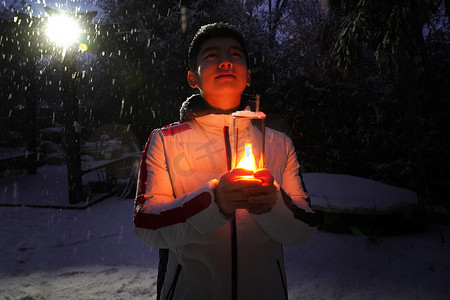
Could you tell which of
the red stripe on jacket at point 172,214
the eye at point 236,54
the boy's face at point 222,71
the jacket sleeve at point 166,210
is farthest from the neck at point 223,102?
the red stripe on jacket at point 172,214

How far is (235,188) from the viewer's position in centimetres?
110

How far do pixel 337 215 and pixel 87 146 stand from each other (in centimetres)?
1573

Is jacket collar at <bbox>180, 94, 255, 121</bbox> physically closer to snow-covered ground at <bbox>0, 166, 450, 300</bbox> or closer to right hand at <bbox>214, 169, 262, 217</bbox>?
right hand at <bbox>214, 169, 262, 217</bbox>

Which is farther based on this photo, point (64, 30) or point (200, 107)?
point (64, 30)

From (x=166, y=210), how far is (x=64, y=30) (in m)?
8.03

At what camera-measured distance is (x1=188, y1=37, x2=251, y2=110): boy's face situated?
5.10 ft

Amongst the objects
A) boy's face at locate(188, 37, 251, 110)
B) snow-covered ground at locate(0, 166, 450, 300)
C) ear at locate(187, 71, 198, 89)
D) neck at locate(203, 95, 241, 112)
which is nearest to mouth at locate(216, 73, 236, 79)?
boy's face at locate(188, 37, 251, 110)

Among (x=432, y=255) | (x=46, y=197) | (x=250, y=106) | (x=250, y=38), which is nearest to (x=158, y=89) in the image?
(x=250, y=38)

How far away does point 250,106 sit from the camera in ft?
5.59

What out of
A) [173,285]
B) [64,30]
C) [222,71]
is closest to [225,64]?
[222,71]

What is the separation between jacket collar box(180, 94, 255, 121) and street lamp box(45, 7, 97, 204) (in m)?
7.53

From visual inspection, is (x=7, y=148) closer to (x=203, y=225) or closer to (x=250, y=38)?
(x=250, y=38)

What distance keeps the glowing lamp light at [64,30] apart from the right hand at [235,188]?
8226 millimetres

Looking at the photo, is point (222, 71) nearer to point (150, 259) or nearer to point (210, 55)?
point (210, 55)
